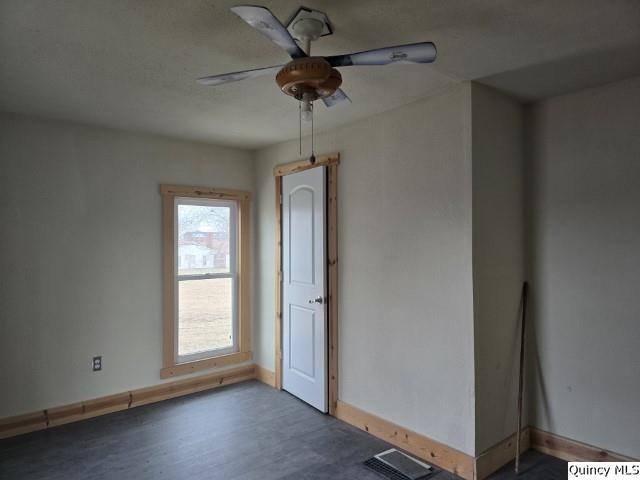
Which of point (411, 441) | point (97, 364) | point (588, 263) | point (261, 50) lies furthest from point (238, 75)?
point (97, 364)

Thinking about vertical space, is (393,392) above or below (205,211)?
below

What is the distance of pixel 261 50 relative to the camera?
2184 mm

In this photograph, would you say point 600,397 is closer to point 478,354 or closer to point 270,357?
point 478,354

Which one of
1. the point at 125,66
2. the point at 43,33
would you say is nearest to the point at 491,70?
the point at 125,66

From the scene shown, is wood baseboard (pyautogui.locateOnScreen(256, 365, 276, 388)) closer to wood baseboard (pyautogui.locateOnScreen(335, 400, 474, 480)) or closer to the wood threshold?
wood baseboard (pyautogui.locateOnScreen(335, 400, 474, 480))

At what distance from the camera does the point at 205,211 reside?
14.3 ft

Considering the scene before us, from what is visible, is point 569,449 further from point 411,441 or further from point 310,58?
point 310,58

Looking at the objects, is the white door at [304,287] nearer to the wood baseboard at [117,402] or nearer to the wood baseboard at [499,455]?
the wood baseboard at [117,402]

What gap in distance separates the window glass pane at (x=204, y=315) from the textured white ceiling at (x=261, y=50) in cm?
182

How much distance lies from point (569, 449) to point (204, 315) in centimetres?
332

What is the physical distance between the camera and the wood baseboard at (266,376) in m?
4.33

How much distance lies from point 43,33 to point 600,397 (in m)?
3.83

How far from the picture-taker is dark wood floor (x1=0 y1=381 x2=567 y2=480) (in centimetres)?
271
